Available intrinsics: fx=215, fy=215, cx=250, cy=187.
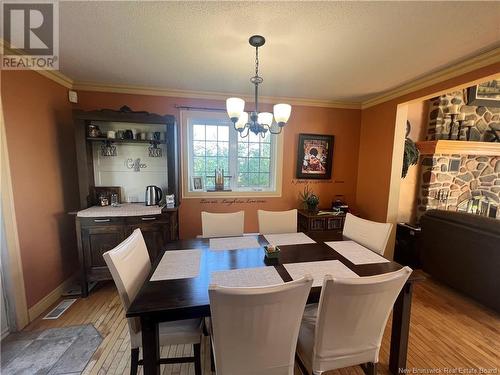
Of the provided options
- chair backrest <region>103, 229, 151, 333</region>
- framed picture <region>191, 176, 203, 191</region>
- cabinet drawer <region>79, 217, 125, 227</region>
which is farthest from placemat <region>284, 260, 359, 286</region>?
framed picture <region>191, 176, 203, 191</region>

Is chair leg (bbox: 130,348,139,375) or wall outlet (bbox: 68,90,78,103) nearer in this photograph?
chair leg (bbox: 130,348,139,375)

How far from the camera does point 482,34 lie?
1558 millimetres

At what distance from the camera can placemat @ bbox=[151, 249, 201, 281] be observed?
1.34 meters

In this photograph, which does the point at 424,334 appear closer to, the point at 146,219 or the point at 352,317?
the point at 352,317

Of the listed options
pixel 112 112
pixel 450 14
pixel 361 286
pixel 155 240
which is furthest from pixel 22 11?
pixel 450 14

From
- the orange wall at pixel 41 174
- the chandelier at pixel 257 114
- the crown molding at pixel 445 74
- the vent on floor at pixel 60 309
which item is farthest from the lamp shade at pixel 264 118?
the vent on floor at pixel 60 309

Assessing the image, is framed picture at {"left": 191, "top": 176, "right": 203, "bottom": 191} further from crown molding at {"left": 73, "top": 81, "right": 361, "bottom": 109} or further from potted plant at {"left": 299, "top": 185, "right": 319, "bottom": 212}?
potted plant at {"left": 299, "top": 185, "right": 319, "bottom": 212}

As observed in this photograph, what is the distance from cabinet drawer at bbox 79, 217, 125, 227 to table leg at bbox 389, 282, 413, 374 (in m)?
2.61

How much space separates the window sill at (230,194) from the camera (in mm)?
3096

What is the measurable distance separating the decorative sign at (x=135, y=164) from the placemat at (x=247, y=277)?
6.90ft

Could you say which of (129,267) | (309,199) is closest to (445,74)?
(309,199)

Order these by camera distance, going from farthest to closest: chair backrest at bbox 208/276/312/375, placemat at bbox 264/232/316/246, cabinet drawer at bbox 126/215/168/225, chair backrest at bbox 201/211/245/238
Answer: cabinet drawer at bbox 126/215/168/225 < chair backrest at bbox 201/211/245/238 < placemat at bbox 264/232/316/246 < chair backrest at bbox 208/276/312/375

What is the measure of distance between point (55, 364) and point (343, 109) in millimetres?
4238

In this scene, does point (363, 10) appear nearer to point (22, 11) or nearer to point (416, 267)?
point (22, 11)
